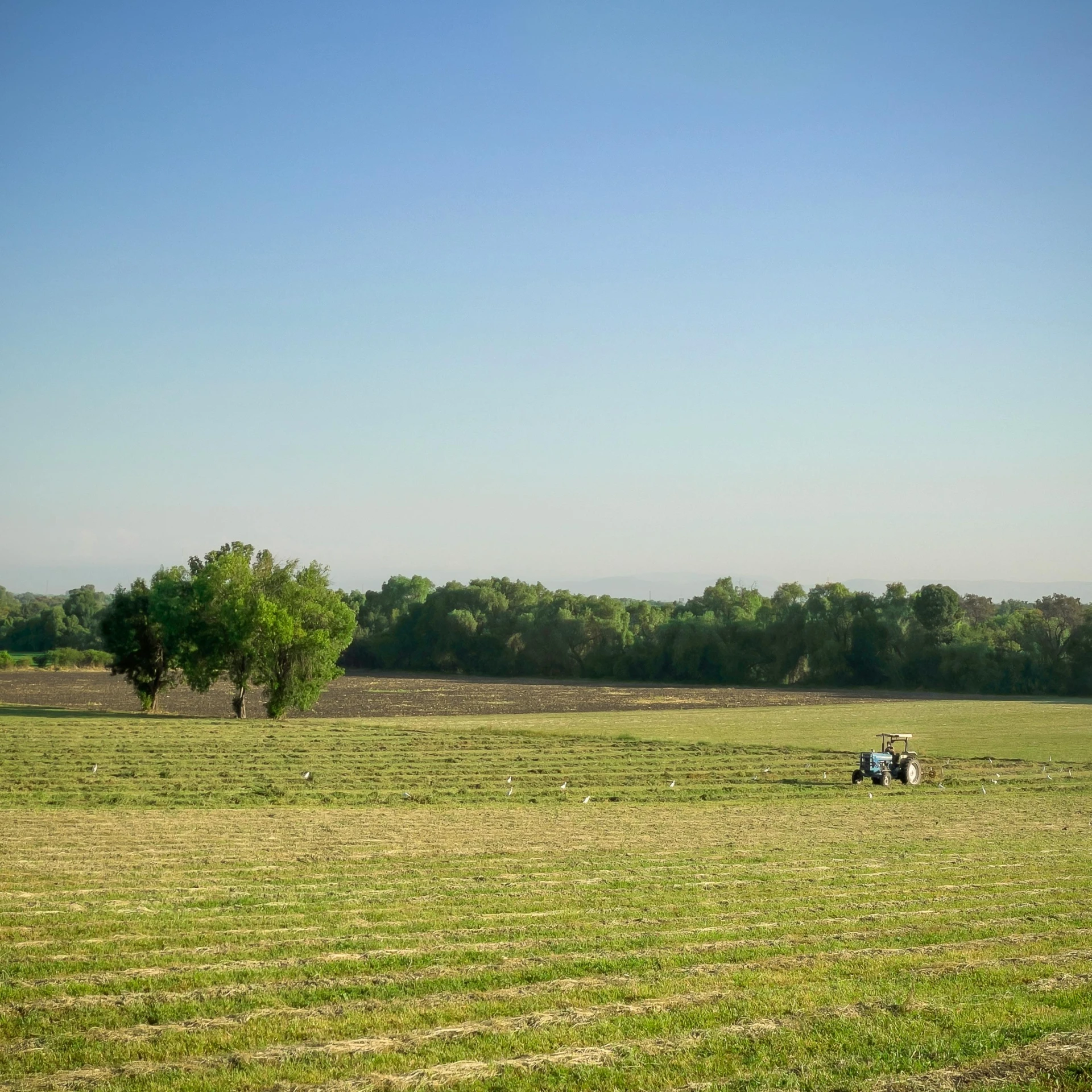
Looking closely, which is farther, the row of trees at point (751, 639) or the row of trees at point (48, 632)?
the row of trees at point (48, 632)

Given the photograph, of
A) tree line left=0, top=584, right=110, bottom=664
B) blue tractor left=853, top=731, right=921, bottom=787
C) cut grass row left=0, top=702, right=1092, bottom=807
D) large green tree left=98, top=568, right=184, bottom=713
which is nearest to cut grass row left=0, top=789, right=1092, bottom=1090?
cut grass row left=0, top=702, right=1092, bottom=807

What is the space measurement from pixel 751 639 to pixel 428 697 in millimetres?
46777

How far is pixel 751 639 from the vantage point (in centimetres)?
12650

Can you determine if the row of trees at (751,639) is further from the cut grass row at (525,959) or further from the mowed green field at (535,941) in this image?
the cut grass row at (525,959)

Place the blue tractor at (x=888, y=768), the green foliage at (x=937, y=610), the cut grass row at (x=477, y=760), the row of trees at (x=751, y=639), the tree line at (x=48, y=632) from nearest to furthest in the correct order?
1. the cut grass row at (x=477, y=760)
2. the blue tractor at (x=888, y=768)
3. the row of trees at (x=751, y=639)
4. the green foliage at (x=937, y=610)
5. the tree line at (x=48, y=632)

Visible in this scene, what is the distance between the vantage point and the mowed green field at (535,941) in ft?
28.6

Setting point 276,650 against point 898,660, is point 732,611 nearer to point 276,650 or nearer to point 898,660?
point 898,660

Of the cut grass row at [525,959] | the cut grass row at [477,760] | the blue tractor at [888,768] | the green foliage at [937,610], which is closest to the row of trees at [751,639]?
the green foliage at [937,610]

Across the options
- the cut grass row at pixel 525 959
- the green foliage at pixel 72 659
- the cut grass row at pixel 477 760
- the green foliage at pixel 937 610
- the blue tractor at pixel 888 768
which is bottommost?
the green foliage at pixel 72 659

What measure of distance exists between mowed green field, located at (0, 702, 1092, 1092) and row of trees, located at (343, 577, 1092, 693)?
259 feet

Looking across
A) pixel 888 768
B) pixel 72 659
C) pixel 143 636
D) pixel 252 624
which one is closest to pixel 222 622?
pixel 252 624

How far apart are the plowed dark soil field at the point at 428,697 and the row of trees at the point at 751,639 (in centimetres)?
1106

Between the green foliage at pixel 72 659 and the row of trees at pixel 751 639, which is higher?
the row of trees at pixel 751 639

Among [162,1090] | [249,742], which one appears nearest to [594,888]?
[162,1090]
